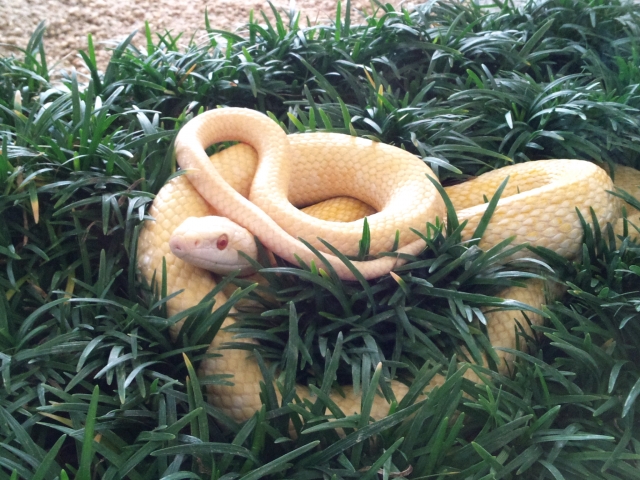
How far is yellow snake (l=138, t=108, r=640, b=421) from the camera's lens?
1.65 meters

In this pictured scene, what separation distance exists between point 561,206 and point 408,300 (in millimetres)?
652

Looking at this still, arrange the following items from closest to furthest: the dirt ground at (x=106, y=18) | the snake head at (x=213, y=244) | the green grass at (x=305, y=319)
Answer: the green grass at (x=305, y=319) < the snake head at (x=213, y=244) < the dirt ground at (x=106, y=18)

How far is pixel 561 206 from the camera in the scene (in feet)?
6.11

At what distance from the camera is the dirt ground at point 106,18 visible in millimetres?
3312

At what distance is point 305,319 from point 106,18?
295 cm

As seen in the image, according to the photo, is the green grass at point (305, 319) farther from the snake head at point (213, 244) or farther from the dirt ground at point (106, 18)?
the dirt ground at point (106, 18)

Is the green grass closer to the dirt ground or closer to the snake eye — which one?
the snake eye

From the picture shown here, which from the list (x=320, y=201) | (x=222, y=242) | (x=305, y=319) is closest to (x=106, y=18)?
(x=320, y=201)

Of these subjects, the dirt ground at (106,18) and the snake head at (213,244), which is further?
the dirt ground at (106,18)

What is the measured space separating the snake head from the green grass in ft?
0.46

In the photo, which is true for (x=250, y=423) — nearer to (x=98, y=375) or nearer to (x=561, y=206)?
(x=98, y=375)

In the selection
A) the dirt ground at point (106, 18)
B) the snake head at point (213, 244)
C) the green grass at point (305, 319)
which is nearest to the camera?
the green grass at point (305, 319)

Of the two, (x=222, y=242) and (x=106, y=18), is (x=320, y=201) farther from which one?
(x=106, y=18)

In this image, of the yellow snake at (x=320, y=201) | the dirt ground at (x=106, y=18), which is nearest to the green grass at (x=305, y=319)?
the yellow snake at (x=320, y=201)
